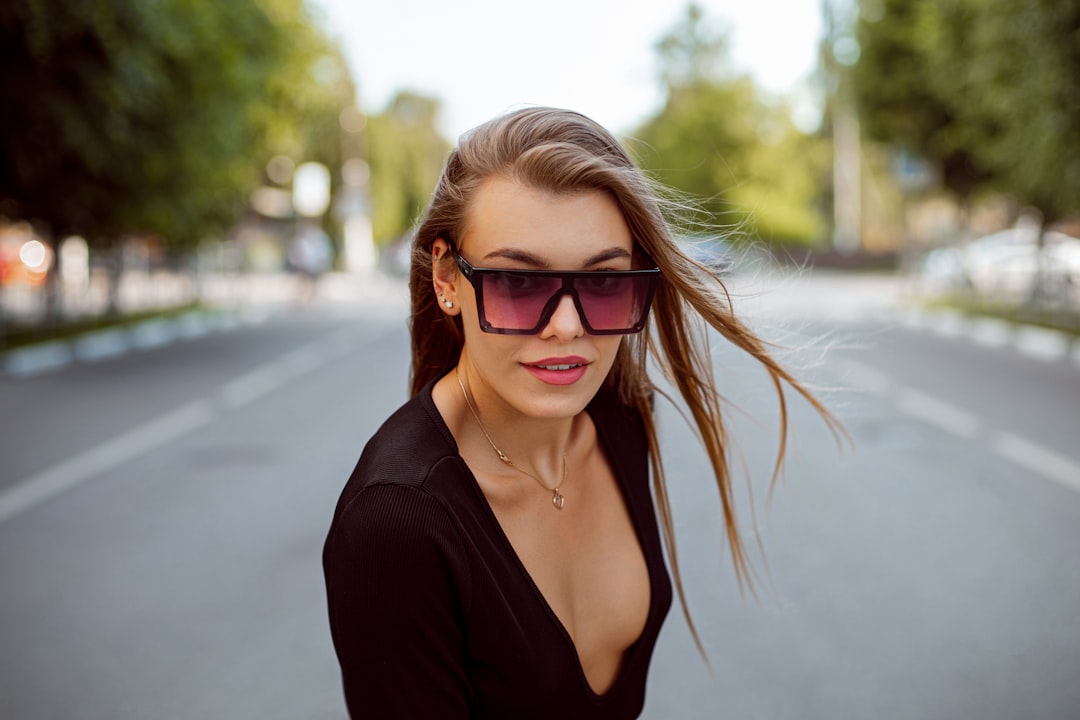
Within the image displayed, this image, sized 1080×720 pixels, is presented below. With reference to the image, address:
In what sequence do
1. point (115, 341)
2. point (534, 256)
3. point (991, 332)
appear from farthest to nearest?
point (115, 341)
point (991, 332)
point (534, 256)

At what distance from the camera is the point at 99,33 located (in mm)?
15219

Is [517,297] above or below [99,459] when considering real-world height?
above

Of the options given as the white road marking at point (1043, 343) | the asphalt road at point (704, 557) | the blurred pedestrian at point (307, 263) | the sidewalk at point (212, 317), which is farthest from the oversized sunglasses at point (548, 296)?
the blurred pedestrian at point (307, 263)

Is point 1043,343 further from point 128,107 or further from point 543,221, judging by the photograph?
point 543,221

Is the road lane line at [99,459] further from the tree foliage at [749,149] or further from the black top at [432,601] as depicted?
the tree foliage at [749,149]

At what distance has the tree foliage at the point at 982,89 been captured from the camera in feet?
49.8

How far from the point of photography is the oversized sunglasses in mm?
1873

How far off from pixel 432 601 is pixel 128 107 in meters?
17.0

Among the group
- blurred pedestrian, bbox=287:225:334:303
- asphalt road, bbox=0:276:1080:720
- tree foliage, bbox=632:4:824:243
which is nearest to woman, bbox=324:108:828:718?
asphalt road, bbox=0:276:1080:720

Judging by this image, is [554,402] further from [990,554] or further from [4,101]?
[4,101]

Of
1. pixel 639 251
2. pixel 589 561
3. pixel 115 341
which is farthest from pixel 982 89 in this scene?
pixel 589 561

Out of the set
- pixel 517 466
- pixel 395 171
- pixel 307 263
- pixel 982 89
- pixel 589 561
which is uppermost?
pixel 395 171

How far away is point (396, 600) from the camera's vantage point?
1665 mm

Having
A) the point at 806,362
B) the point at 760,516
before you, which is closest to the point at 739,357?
the point at 760,516
